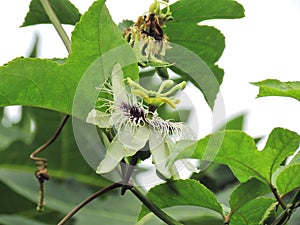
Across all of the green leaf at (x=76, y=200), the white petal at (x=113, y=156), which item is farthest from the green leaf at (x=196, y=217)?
the white petal at (x=113, y=156)

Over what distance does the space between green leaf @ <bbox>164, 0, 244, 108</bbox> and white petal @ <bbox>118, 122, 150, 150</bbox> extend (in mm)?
151

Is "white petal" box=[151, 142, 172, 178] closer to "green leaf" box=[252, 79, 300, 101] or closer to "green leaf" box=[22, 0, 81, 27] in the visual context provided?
"green leaf" box=[252, 79, 300, 101]

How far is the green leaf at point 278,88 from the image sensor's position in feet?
2.16

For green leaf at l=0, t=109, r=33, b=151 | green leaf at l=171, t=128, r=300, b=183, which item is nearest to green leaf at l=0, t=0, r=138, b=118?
green leaf at l=171, t=128, r=300, b=183

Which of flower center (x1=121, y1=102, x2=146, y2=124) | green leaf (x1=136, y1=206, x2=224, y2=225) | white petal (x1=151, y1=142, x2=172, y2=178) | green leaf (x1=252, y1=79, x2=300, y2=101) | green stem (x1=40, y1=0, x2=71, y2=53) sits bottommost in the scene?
green leaf (x1=136, y1=206, x2=224, y2=225)

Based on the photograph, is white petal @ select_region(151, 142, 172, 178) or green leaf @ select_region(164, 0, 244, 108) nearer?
white petal @ select_region(151, 142, 172, 178)

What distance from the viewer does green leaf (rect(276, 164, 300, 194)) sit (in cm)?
68

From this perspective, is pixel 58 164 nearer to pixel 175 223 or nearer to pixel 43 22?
pixel 43 22

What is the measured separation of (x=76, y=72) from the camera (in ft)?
2.30

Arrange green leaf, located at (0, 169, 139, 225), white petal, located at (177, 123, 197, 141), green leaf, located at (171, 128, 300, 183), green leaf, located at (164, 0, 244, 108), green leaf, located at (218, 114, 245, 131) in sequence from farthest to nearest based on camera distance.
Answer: green leaf, located at (218, 114, 245, 131) < green leaf, located at (0, 169, 139, 225) < green leaf, located at (164, 0, 244, 108) < white petal, located at (177, 123, 197, 141) < green leaf, located at (171, 128, 300, 183)

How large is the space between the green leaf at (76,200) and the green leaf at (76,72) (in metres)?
0.35

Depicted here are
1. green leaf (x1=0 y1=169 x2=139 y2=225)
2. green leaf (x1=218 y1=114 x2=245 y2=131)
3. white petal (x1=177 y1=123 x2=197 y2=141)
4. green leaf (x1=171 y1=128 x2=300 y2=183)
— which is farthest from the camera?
green leaf (x1=218 y1=114 x2=245 y2=131)

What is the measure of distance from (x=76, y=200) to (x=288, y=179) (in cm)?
44

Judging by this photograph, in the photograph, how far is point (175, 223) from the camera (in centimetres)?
69
